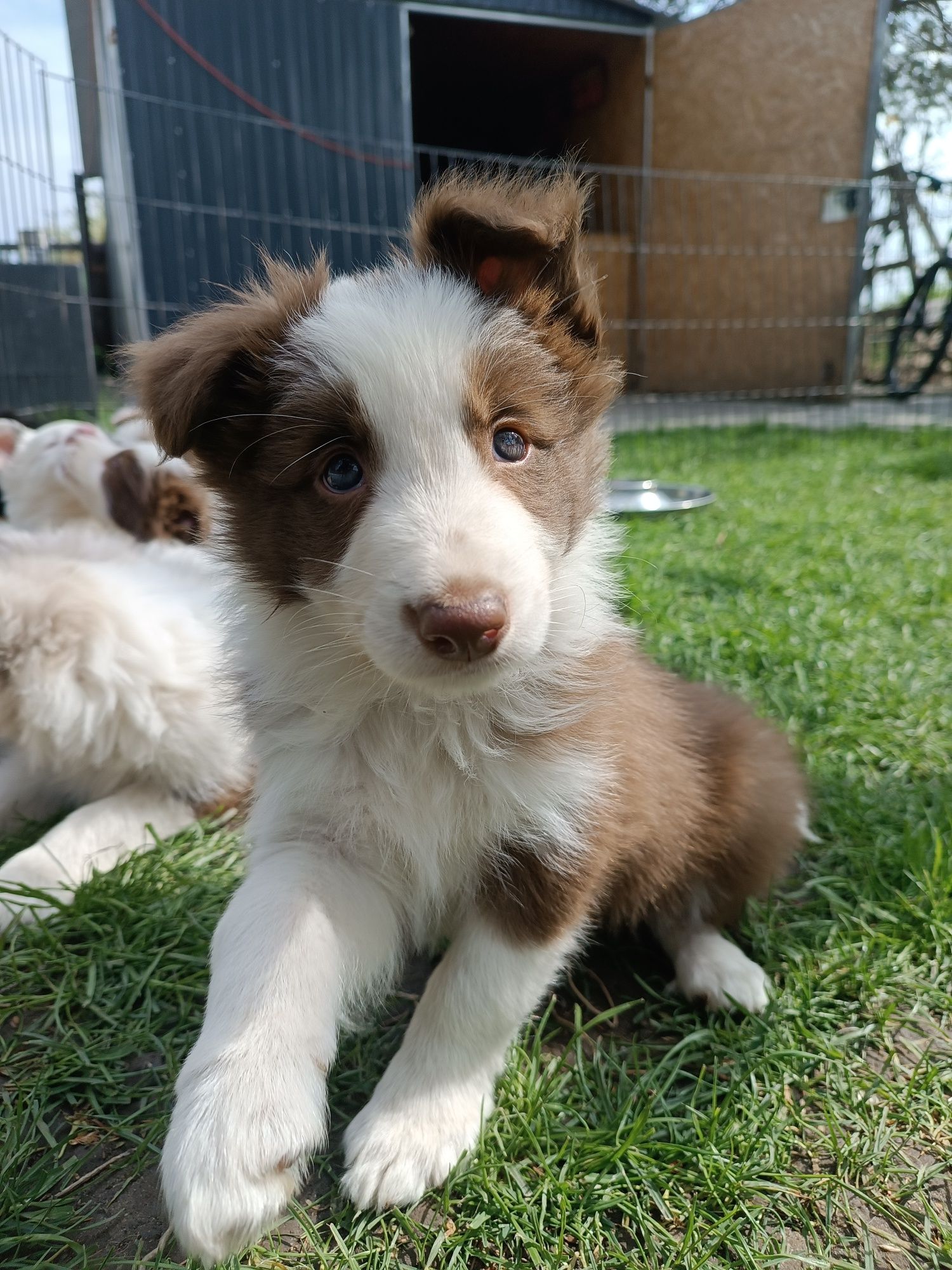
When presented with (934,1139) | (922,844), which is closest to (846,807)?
(922,844)

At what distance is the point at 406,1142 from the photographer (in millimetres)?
1590

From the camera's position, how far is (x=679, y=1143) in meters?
1.65

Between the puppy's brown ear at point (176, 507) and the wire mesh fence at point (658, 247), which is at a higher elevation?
the wire mesh fence at point (658, 247)

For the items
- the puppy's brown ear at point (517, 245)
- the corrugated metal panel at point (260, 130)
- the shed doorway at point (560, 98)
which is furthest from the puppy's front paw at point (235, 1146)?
the shed doorway at point (560, 98)

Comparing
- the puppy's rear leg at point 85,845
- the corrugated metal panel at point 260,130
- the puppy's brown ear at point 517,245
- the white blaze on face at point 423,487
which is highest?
the corrugated metal panel at point 260,130

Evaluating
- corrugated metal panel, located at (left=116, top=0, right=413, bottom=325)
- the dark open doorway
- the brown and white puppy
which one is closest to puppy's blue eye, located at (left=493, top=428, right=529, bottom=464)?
the brown and white puppy

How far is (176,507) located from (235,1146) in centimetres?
290

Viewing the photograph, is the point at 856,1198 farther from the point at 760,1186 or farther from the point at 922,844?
the point at 922,844

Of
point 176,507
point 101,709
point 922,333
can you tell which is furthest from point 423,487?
point 922,333

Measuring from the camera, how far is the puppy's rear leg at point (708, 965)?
196 centimetres

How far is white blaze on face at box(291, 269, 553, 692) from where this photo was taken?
1489 millimetres

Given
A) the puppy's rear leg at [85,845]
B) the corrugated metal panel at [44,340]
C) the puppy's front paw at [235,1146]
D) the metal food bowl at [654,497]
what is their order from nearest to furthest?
the puppy's front paw at [235,1146], the puppy's rear leg at [85,845], the metal food bowl at [654,497], the corrugated metal panel at [44,340]

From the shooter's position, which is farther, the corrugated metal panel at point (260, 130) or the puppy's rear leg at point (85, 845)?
the corrugated metal panel at point (260, 130)

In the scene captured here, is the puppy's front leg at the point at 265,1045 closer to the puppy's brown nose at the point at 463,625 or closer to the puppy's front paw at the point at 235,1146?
the puppy's front paw at the point at 235,1146
